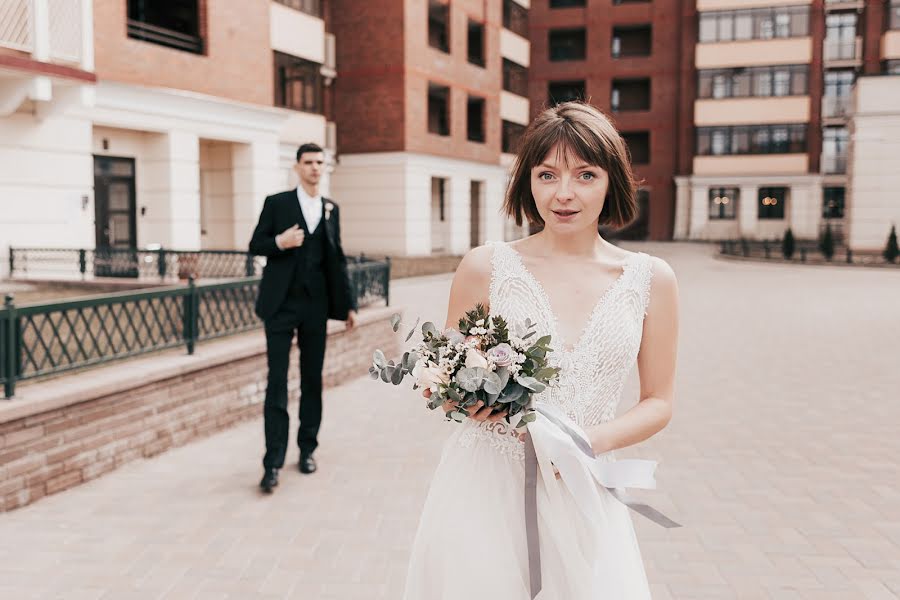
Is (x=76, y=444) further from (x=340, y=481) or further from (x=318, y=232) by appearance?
(x=318, y=232)

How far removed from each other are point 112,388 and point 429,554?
4.35 m

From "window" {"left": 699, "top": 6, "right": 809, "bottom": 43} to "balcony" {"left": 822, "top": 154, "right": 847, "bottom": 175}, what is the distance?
7.22m

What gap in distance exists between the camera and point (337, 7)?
3222 cm

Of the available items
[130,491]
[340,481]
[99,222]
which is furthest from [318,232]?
[99,222]

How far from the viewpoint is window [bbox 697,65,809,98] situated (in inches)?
1873

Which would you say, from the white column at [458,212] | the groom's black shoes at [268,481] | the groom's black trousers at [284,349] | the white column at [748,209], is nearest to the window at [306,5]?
the white column at [458,212]

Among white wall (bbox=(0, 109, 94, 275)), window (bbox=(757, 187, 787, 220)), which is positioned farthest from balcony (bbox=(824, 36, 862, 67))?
white wall (bbox=(0, 109, 94, 275))

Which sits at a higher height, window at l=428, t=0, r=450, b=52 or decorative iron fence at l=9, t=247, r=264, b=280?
window at l=428, t=0, r=450, b=52

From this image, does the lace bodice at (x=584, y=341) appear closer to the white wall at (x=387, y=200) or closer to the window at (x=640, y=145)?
the white wall at (x=387, y=200)

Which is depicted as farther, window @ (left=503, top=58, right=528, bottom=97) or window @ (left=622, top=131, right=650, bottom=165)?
window @ (left=622, top=131, right=650, bottom=165)

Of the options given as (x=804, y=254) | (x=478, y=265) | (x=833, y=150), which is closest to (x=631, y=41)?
(x=833, y=150)

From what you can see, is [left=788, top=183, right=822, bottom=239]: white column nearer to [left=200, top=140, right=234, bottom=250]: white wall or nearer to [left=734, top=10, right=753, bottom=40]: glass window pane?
[left=734, top=10, right=753, bottom=40]: glass window pane

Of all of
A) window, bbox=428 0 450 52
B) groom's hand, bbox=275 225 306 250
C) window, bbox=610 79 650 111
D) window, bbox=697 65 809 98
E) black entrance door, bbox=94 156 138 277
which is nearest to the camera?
groom's hand, bbox=275 225 306 250

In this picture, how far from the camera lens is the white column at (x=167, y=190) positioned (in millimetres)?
20047
